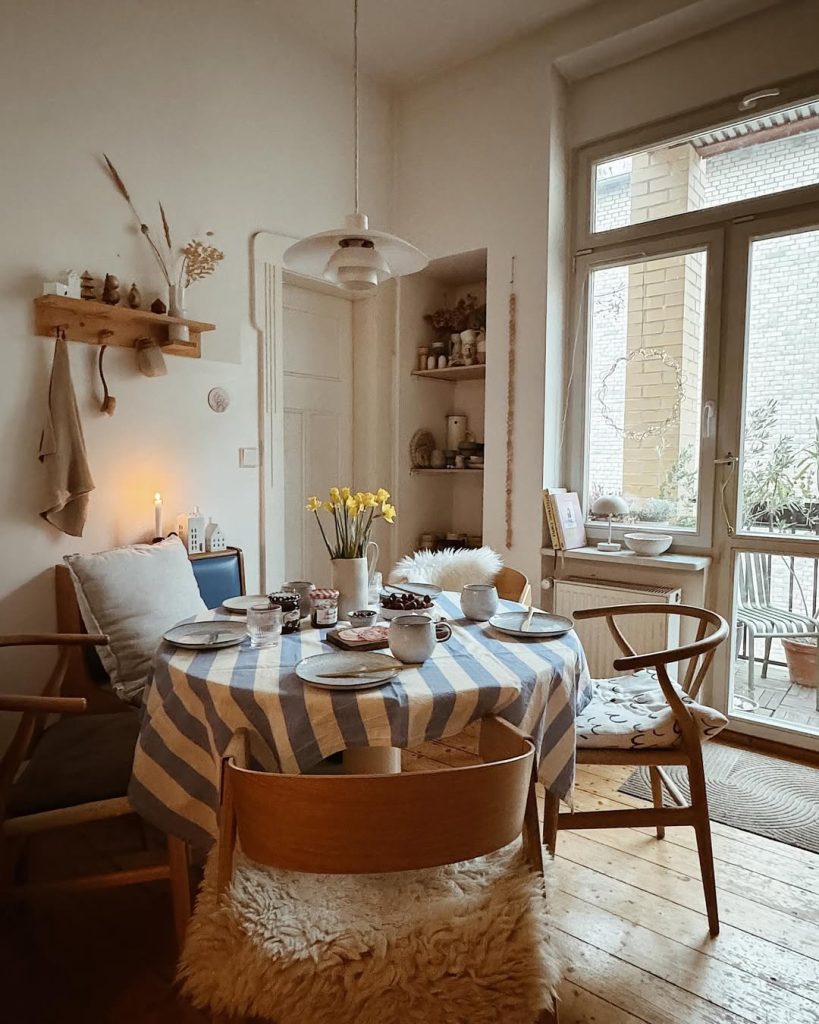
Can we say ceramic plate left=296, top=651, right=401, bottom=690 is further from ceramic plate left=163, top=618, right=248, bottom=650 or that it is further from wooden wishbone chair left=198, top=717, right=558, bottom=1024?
wooden wishbone chair left=198, top=717, right=558, bottom=1024

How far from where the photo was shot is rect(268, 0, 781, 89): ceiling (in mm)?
3012

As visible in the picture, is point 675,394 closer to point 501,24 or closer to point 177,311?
point 501,24

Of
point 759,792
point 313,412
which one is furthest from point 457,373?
point 759,792

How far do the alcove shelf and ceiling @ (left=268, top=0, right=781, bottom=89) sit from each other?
1683mm

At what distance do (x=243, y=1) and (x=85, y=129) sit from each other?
1135mm

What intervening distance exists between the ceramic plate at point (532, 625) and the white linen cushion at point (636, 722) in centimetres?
26

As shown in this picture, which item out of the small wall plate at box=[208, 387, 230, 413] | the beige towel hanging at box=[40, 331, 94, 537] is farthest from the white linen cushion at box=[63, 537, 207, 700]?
the small wall plate at box=[208, 387, 230, 413]

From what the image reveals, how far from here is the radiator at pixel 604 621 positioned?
3115 mm

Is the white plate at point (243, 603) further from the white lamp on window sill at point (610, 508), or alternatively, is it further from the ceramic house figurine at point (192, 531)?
the white lamp on window sill at point (610, 508)

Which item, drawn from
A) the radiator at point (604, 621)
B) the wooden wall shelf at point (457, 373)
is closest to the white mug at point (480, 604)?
the radiator at point (604, 621)

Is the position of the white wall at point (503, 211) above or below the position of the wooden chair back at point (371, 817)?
above

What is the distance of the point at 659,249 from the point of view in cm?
328

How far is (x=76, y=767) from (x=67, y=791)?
98mm

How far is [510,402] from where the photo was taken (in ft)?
11.8
